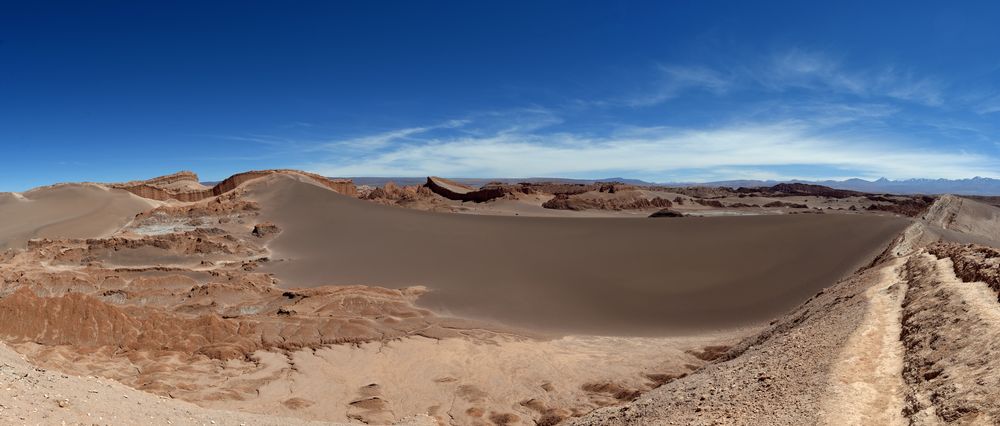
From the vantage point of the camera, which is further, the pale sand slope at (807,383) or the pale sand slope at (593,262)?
the pale sand slope at (593,262)

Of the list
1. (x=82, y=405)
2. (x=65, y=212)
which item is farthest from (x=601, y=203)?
(x=82, y=405)

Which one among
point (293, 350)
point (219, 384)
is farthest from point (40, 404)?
point (293, 350)

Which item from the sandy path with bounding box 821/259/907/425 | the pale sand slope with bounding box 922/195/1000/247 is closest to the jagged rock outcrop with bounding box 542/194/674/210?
the pale sand slope with bounding box 922/195/1000/247

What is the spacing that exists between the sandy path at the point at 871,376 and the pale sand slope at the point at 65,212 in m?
32.8

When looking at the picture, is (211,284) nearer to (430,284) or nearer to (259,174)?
(430,284)

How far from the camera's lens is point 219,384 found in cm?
894

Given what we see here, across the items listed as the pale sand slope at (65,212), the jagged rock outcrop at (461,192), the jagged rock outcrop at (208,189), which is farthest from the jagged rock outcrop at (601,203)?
the pale sand slope at (65,212)

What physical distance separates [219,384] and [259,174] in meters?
35.7

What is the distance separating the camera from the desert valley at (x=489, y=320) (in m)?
5.20

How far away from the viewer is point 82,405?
4.89 m

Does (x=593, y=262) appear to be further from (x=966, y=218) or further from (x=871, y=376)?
(x=966, y=218)

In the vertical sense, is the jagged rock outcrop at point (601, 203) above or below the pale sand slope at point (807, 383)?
above

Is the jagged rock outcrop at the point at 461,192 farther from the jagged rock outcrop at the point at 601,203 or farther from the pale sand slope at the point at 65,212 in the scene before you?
the pale sand slope at the point at 65,212

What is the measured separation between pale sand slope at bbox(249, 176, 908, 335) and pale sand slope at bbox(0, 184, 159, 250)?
9.89 meters
